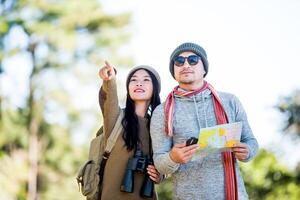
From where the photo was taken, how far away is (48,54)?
1797 centimetres

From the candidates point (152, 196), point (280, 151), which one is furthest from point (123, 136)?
point (280, 151)

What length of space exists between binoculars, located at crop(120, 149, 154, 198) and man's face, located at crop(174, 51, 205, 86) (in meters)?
0.62

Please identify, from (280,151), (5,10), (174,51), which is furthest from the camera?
(5,10)

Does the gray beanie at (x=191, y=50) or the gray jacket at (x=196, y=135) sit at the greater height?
the gray beanie at (x=191, y=50)

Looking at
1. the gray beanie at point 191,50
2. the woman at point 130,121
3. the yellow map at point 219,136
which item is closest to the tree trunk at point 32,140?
the woman at point 130,121

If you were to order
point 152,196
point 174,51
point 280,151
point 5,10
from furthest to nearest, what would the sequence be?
point 5,10, point 280,151, point 152,196, point 174,51

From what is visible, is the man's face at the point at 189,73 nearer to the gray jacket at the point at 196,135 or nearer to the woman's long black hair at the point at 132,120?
the gray jacket at the point at 196,135

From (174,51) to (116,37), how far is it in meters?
14.9

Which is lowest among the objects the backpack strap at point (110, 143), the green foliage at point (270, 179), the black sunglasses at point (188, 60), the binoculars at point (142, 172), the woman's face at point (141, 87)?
the green foliage at point (270, 179)

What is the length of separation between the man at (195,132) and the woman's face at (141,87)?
0.50 metres

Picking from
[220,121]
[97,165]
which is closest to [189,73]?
[220,121]

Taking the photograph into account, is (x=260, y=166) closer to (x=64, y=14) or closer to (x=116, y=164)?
(x=64, y=14)

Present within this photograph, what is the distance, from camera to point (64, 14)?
1784 cm

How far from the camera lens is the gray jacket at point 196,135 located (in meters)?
3.01
